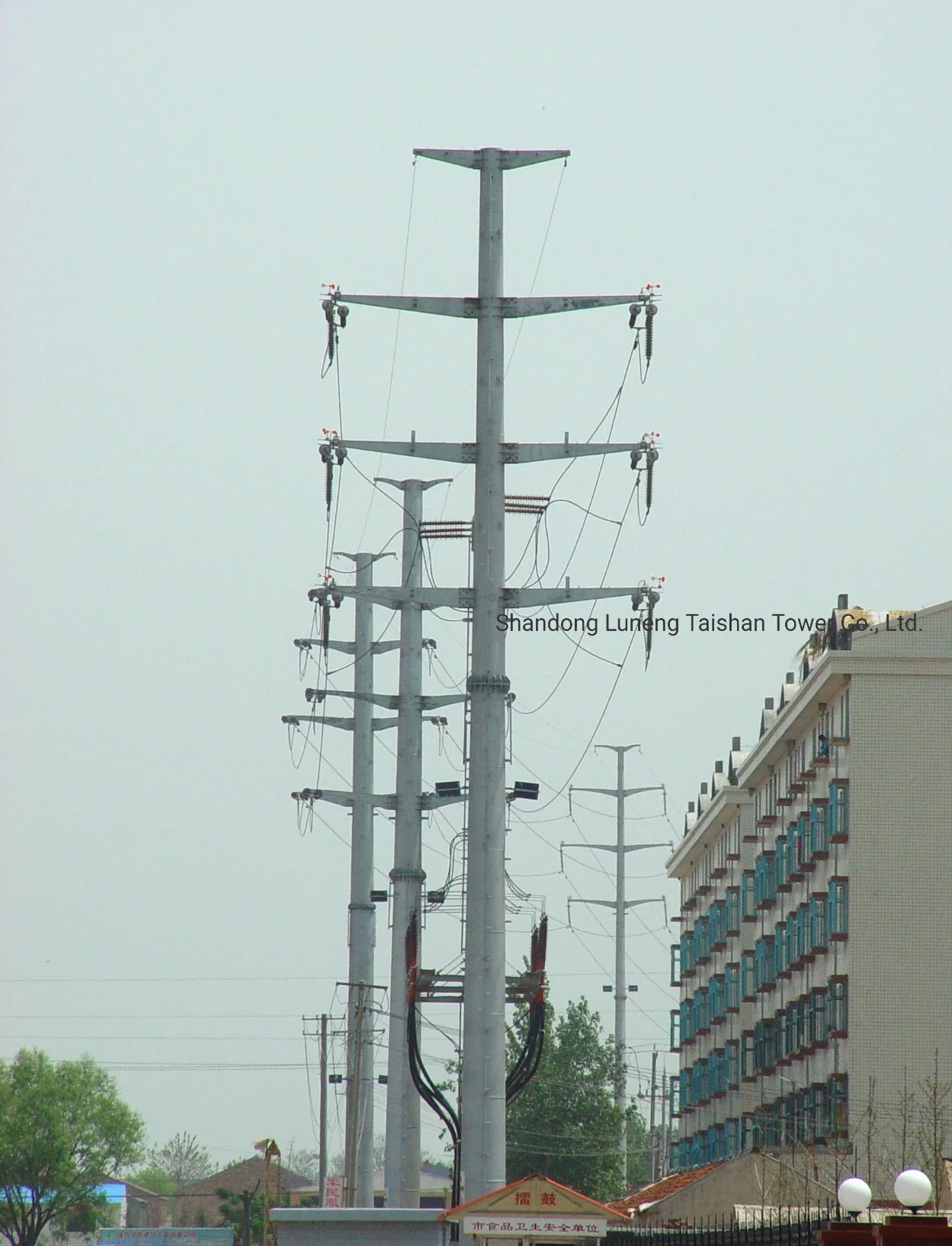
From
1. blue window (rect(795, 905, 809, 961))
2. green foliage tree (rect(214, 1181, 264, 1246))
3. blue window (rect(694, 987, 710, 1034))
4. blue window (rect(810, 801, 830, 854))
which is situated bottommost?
green foliage tree (rect(214, 1181, 264, 1246))

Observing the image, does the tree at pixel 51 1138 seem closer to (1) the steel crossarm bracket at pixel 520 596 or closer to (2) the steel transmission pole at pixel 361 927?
(2) the steel transmission pole at pixel 361 927

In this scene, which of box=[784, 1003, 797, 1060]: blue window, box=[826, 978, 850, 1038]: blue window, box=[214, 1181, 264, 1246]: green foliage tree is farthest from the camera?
box=[214, 1181, 264, 1246]: green foliage tree

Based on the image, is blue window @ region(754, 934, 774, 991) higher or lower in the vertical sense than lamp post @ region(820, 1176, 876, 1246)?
higher

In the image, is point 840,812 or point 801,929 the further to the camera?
point 801,929

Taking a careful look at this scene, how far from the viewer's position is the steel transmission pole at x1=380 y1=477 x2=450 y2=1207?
41.3 meters

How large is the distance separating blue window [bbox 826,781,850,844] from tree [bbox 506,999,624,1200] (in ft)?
60.2

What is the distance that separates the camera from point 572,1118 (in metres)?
76.9

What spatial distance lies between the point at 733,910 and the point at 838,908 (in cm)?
2154

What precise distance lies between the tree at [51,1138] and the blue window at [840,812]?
6829 cm

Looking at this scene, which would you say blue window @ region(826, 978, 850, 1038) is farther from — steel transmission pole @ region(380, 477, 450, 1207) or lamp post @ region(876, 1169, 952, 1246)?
lamp post @ region(876, 1169, 952, 1246)

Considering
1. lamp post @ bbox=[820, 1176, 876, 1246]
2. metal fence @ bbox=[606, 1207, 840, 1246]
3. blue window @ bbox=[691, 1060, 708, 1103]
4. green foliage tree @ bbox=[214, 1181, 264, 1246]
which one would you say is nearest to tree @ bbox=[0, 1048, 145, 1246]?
green foliage tree @ bbox=[214, 1181, 264, 1246]

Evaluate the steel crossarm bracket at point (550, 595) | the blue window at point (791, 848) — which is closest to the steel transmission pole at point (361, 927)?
the steel crossarm bracket at point (550, 595)

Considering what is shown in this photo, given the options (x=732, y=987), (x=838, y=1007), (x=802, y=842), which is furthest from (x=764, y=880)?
(x=838, y=1007)

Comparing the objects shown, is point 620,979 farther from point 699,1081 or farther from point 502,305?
point 502,305
